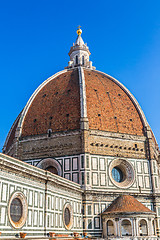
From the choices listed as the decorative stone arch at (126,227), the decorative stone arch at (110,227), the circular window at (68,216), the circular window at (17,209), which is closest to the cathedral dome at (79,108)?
the circular window at (68,216)

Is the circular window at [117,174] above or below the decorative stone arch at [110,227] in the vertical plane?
above

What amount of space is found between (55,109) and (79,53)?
1654 cm

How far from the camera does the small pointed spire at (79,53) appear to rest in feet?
152

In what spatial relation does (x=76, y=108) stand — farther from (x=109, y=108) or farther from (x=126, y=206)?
(x=126, y=206)

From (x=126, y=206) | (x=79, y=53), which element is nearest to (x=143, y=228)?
(x=126, y=206)

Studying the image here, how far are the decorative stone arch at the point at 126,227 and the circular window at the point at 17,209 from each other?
12.1 meters

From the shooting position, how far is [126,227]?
2727cm

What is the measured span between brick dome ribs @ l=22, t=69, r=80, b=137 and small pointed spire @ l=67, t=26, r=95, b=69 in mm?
8197

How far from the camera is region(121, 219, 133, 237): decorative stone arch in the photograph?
26.8 metres

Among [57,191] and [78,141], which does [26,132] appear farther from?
[57,191]

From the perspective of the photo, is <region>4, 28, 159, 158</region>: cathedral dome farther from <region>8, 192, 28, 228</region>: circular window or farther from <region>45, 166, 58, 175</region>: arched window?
<region>8, 192, 28, 228</region>: circular window

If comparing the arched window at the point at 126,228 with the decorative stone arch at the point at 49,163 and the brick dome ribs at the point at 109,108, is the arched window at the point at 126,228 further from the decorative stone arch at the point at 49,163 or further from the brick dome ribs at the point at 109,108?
the brick dome ribs at the point at 109,108

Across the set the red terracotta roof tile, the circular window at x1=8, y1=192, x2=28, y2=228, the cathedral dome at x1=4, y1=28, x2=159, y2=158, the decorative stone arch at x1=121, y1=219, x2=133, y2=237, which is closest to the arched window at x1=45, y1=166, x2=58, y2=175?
the cathedral dome at x1=4, y1=28, x2=159, y2=158

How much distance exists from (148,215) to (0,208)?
16.4 m
